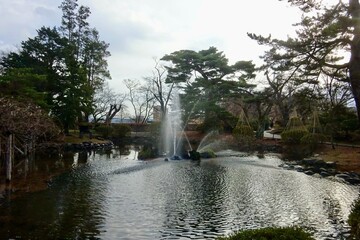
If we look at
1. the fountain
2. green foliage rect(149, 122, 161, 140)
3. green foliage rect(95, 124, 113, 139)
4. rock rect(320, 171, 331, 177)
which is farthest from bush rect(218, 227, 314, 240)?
green foliage rect(95, 124, 113, 139)

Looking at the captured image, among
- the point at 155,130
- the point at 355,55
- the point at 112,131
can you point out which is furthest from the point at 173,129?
the point at 355,55

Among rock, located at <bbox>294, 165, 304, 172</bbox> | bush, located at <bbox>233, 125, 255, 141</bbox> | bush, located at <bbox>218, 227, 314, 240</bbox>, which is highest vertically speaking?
bush, located at <bbox>233, 125, 255, 141</bbox>

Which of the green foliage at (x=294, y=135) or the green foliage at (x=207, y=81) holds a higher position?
the green foliage at (x=207, y=81)

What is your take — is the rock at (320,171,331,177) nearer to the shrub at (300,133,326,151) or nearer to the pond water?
the pond water

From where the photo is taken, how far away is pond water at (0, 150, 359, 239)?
845cm

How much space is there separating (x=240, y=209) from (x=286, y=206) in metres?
1.76

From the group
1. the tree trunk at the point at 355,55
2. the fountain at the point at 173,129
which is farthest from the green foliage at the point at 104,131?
the tree trunk at the point at 355,55

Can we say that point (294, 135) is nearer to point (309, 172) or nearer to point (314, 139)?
point (314, 139)

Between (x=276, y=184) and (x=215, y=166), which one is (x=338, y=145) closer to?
(x=215, y=166)

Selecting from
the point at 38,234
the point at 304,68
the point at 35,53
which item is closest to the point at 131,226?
the point at 38,234

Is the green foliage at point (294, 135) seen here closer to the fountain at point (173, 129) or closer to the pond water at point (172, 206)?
the fountain at point (173, 129)

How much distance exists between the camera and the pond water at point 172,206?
8.45 meters

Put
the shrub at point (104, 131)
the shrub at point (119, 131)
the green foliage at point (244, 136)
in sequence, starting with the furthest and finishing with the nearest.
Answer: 1. the shrub at point (119, 131)
2. the shrub at point (104, 131)
3. the green foliage at point (244, 136)

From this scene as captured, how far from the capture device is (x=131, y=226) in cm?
877
